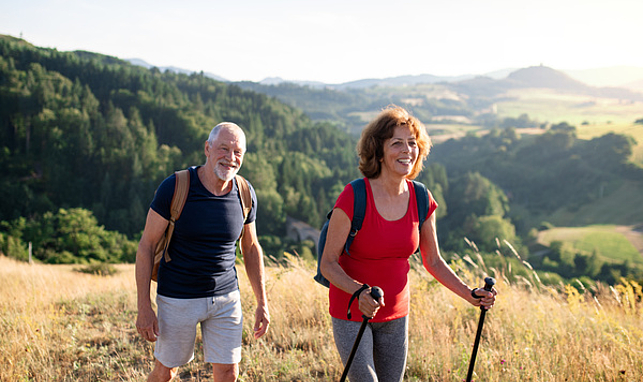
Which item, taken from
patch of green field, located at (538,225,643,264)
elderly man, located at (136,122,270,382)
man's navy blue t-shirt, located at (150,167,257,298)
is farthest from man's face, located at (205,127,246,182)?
patch of green field, located at (538,225,643,264)

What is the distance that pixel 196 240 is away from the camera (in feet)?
8.12

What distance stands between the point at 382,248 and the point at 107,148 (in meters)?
84.7

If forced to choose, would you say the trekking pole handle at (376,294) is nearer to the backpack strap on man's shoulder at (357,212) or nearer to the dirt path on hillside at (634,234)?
the backpack strap on man's shoulder at (357,212)

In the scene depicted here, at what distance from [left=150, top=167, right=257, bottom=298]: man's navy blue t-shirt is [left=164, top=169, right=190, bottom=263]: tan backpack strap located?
2cm

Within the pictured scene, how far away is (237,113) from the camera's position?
380 feet

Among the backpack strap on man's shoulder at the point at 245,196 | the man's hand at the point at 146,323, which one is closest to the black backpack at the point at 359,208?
the backpack strap on man's shoulder at the point at 245,196

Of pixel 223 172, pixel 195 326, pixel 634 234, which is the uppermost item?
pixel 223 172

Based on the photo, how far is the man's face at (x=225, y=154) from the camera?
2.47m

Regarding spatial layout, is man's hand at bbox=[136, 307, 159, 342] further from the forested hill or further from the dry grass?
the forested hill

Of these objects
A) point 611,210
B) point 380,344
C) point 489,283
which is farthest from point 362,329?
point 611,210

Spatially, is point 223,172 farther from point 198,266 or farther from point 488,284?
point 488,284

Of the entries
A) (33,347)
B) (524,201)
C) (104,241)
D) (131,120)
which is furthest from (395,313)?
(524,201)

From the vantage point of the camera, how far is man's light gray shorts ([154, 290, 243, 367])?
97.8 inches

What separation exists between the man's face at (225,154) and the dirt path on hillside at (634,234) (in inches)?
3284
